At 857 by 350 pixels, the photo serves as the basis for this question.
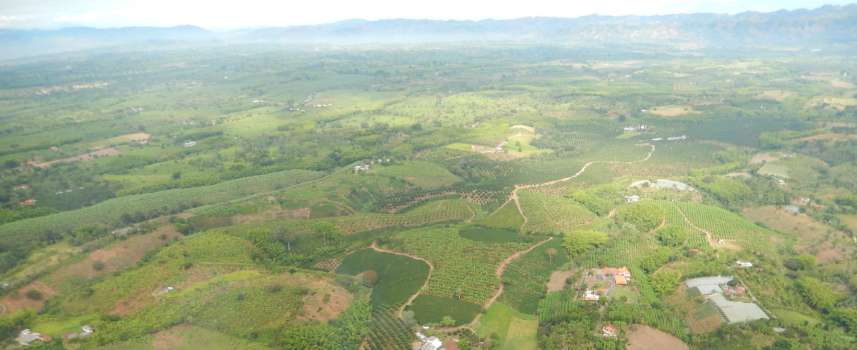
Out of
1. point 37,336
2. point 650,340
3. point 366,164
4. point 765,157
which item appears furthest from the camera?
point 366,164

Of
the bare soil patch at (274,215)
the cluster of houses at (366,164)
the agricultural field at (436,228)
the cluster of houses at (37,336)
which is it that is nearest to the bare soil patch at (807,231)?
the agricultural field at (436,228)

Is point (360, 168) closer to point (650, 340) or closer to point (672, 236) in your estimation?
point (672, 236)

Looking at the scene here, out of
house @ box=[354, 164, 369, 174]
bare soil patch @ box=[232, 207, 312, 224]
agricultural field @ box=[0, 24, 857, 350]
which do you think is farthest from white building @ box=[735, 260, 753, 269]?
house @ box=[354, 164, 369, 174]

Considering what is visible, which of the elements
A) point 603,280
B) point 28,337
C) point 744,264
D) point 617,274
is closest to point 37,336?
point 28,337

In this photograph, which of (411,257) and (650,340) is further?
(411,257)

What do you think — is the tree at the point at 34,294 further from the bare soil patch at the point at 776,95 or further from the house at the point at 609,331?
the bare soil patch at the point at 776,95

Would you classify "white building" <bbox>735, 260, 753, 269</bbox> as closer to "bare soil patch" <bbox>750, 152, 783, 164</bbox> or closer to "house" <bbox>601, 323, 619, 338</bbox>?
"house" <bbox>601, 323, 619, 338</bbox>

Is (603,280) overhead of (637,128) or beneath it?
beneath

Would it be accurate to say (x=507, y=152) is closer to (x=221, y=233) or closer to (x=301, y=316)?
(x=221, y=233)
